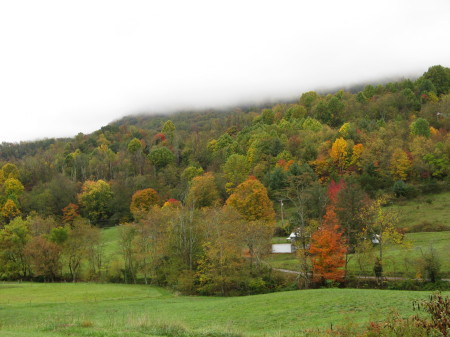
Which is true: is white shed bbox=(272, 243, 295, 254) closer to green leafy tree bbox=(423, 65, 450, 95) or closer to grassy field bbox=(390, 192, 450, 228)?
grassy field bbox=(390, 192, 450, 228)

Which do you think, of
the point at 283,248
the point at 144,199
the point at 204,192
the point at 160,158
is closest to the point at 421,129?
the point at 283,248

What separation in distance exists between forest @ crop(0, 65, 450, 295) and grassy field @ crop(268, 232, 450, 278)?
204cm

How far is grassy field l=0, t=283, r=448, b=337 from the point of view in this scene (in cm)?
1734

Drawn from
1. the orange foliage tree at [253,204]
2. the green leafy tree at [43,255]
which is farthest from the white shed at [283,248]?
the green leafy tree at [43,255]

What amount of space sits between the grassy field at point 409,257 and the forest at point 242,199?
2.04 meters

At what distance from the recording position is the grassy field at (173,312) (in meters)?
17.3

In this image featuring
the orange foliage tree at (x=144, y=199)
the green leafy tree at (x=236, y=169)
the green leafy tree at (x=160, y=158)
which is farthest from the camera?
the green leafy tree at (x=160, y=158)

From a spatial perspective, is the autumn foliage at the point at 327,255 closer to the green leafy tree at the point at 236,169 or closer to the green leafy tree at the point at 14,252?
the green leafy tree at the point at 14,252

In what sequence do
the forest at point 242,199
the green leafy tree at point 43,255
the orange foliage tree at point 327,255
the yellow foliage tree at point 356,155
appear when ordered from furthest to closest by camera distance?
the yellow foliage tree at point 356,155 < the green leafy tree at point 43,255 < the forest at point 242,199 < the orange foliage tree at point 327,255

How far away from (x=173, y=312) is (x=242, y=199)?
120 ft

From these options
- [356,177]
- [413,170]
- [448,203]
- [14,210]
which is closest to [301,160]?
[356,177]

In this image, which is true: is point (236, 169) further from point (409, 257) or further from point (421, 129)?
point (409, 257)

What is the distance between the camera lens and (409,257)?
140 feet

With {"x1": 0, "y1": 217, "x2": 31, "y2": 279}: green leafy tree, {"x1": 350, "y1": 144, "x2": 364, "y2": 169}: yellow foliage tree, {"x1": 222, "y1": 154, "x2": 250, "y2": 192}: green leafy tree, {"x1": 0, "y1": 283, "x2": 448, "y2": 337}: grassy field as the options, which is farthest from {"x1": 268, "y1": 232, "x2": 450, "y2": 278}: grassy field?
{"x1": 0, "y1": 217, "x2": 31, "y2": 279}: green leafy tree
